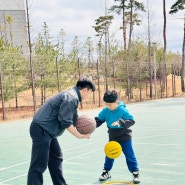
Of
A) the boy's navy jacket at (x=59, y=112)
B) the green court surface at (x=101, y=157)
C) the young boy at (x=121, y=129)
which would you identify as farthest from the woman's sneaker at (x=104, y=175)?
the boy's navy jacket at (x=59, y=112)

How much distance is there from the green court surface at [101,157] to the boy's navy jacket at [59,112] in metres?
1.61

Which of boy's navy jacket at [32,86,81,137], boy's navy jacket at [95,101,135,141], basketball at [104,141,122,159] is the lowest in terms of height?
basketball at [104,141,122,159]

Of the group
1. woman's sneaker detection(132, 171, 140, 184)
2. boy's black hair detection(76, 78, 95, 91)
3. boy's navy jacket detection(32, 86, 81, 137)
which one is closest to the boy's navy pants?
boy's navy jacket detection(32, 86, 81, 137)

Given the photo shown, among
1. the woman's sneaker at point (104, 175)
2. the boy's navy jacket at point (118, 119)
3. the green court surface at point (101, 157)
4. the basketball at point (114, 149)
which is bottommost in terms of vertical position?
the green court surface at point (101, 157)

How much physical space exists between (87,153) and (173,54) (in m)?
41.0

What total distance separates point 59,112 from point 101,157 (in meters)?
3.55

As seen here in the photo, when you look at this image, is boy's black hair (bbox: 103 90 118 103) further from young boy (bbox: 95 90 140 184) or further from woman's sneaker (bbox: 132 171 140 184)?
woman's sneaker (bbox: 132 171 140 184)

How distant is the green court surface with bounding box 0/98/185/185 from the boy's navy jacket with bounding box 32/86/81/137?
1.61 m

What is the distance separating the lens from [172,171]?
242 inches

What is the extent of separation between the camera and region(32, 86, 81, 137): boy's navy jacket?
427cm

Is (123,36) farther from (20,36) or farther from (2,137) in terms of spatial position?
(2,137)

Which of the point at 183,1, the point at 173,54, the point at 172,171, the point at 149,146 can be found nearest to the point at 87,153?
the point at 149,146

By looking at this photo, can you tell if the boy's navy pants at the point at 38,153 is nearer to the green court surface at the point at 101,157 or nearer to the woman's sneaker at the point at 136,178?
the green court surface at the point at 101,157

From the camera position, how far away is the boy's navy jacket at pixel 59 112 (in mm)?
4270
